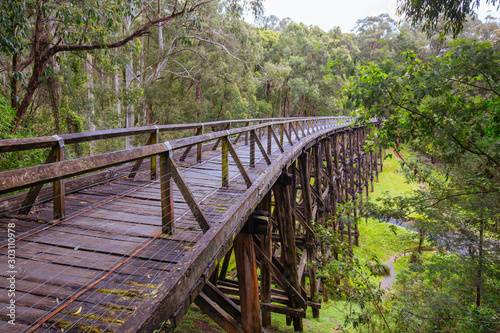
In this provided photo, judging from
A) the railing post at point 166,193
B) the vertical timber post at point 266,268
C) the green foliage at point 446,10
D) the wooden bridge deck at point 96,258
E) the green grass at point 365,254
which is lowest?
the green grass at point 365,254

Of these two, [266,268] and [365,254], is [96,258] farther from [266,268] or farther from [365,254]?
[365,254]

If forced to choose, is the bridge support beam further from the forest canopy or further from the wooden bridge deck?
the wooden bridge deck

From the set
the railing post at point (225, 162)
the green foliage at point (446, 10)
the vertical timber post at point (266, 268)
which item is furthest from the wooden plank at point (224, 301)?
the green foliage at point (446, 10)

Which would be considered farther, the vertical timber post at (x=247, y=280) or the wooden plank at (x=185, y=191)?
the vertical timber post at (x=247, y=280)

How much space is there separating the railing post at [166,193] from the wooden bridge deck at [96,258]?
0.10 m

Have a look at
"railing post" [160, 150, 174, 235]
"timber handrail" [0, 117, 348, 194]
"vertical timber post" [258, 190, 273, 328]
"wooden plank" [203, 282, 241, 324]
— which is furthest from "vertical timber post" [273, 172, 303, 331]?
"timber handrail" [0, 117, 348, 194]

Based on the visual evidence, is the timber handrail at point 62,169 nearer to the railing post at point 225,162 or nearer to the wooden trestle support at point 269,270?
the railing post at point 225,162

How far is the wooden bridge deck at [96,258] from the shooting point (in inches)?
62.2

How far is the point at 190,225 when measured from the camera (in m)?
2.72

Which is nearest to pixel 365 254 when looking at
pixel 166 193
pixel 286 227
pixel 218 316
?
pixel 286 227

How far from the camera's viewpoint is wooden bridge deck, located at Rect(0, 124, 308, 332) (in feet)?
5.18

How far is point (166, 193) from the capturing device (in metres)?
2.25

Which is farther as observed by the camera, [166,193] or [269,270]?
[269,270]

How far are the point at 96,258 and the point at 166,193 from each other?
2.24 feet
